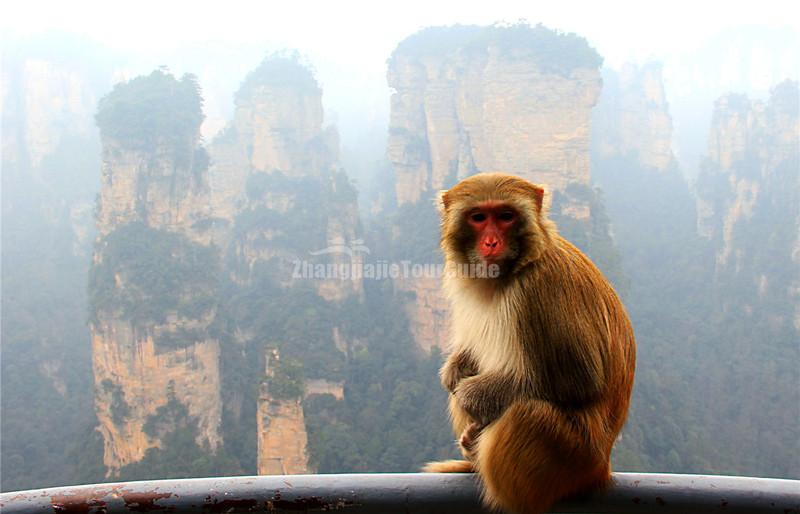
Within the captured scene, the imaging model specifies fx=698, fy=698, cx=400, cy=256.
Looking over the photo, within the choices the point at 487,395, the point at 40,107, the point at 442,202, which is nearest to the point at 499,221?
the point at 442,202

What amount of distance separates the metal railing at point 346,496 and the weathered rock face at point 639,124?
125ft

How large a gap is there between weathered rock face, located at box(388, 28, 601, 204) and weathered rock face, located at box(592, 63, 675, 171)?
12186 mm

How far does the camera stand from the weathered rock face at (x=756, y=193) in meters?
25.4

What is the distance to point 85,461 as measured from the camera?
1822cm

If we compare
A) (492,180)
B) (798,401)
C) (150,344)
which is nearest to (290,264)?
(150,344)

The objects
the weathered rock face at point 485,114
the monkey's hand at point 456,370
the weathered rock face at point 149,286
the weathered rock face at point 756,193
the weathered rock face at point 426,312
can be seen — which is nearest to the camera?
the monkey's hand at point 456,370

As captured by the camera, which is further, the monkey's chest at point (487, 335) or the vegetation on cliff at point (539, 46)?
the vegetation on cliff at point (539, 46)

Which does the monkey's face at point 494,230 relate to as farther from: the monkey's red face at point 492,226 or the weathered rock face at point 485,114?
the weathered rock face at point 485,114

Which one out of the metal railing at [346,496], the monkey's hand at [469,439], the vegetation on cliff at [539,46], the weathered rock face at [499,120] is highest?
the vegetation on cliff at [539,46]

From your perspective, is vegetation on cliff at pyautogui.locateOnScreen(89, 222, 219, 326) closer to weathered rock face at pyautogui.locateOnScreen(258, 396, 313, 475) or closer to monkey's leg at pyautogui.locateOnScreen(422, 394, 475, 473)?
weathered rock face at pyautogui.locateOnScreen(258, 396, 313, 475)

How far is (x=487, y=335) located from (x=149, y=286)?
19.1 meters

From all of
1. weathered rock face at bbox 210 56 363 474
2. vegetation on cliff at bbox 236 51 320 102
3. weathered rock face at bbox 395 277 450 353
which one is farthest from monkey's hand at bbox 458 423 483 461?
vegetation on cliff at bbox 236 51 320 102

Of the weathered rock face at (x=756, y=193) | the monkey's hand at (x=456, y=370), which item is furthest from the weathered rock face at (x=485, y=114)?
the monkey's hand at (x=456, y=370)

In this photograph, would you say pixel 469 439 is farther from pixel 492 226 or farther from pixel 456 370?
pixel 492 226
